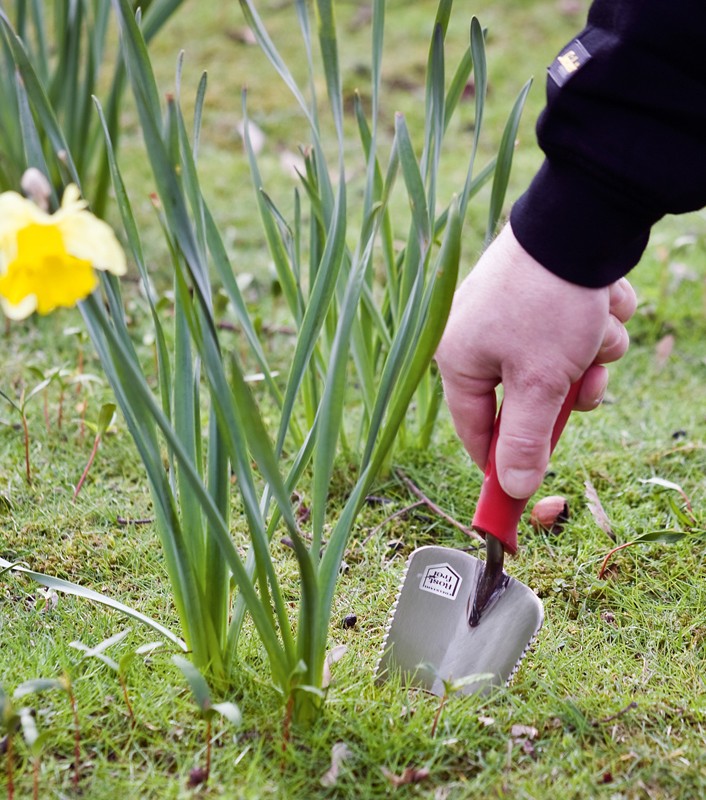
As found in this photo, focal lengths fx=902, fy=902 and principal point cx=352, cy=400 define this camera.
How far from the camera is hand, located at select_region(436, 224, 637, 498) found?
3.06 ft

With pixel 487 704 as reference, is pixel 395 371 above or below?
above

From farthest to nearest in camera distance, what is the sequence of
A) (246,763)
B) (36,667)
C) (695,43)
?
(36,667), (246,763), (695,43)

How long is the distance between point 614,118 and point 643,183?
7cm

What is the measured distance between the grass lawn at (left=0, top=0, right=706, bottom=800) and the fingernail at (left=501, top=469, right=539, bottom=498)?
259mm

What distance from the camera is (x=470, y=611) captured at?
124 centimetres

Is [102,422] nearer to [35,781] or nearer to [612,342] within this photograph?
[35,781]

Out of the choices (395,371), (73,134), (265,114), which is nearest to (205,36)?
(265,114)

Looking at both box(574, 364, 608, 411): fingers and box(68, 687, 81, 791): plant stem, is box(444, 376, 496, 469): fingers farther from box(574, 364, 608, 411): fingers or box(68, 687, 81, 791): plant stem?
box(68, 687, 81, 791): plant stem

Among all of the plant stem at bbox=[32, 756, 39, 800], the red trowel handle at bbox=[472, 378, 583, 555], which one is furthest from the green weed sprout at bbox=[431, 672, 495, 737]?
the plant stem at bbox=[32, 756, 39, 800]

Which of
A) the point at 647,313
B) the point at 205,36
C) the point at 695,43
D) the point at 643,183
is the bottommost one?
the point at 647,313

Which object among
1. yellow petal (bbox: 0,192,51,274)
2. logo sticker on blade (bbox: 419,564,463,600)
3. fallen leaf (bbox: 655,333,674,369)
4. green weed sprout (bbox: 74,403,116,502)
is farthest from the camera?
fallen leaf (bbox: 655,333,674,369)

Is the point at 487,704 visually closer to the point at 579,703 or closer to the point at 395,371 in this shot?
the point at 579,703

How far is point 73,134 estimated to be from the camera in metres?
2.27

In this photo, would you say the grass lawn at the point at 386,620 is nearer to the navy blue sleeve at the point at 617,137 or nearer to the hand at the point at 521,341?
the hand at the point at 521,341
